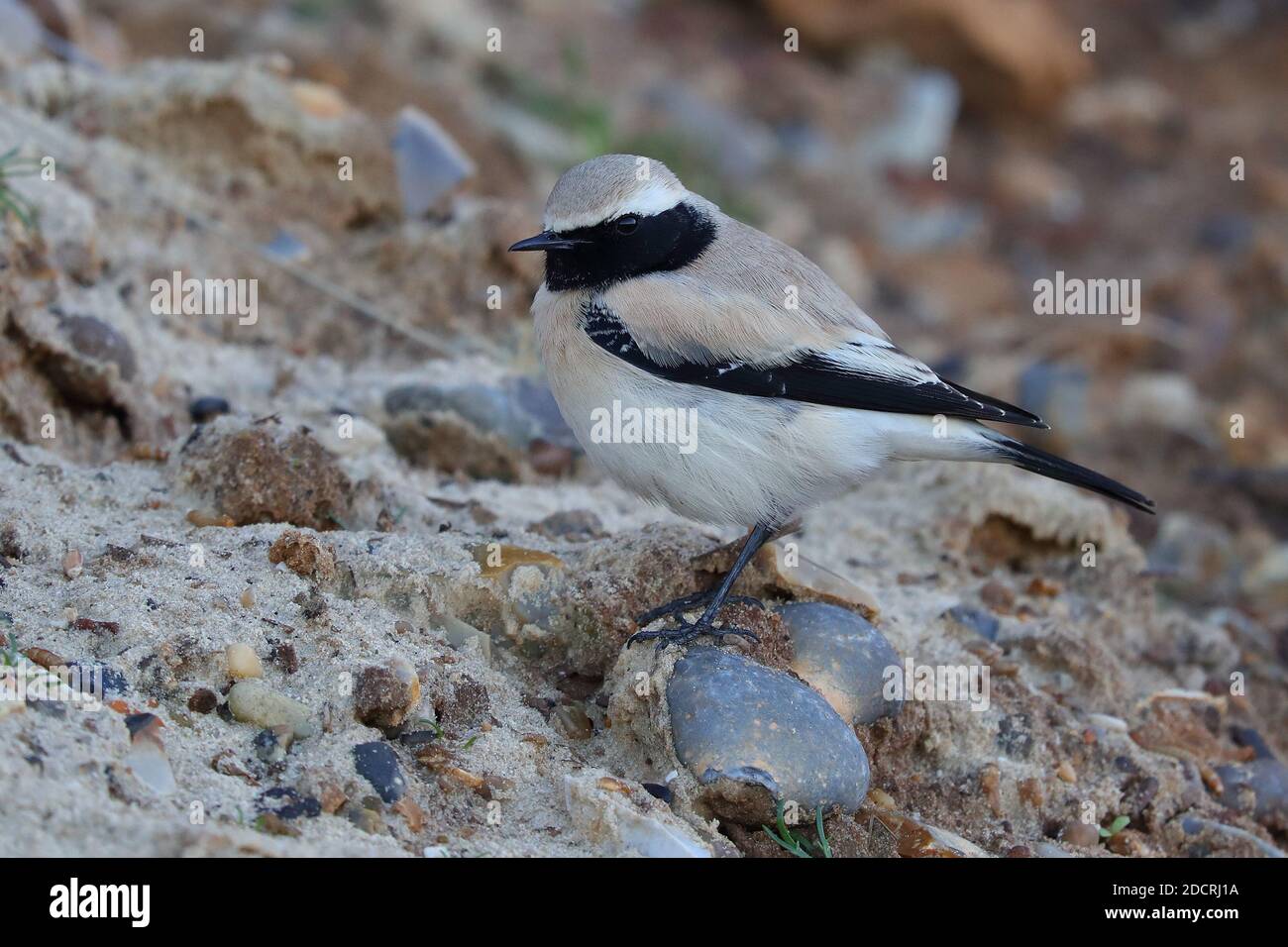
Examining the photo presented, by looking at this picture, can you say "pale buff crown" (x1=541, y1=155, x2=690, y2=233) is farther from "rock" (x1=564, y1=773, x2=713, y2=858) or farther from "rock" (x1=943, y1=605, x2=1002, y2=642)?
"rock" (x1=564, y1=773, x2=713, y2=858)

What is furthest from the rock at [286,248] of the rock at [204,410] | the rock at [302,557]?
the rock at [302,557]

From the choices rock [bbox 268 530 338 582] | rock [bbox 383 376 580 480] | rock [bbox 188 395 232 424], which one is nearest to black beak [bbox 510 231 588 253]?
rock [bbox 383 376 580 480]

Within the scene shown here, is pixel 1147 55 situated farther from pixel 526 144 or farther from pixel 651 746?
pixel 651 746

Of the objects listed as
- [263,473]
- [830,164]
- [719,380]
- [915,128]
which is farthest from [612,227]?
[915,128]

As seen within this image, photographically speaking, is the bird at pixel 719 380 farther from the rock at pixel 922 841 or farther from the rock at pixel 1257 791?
the rock at pixel 1257 791

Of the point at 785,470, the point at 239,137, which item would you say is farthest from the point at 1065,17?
the point at 785,470
